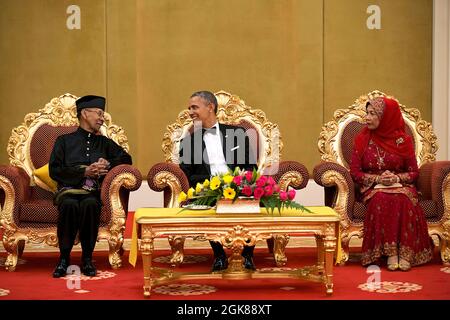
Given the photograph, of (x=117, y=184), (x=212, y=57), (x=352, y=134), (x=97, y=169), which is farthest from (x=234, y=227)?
(x=212, y=57)

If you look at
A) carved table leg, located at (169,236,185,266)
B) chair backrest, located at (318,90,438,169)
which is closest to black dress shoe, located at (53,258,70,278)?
carved table leg, located at (169,236,185,266)

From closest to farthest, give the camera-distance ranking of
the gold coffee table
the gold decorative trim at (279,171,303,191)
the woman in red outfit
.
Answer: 1. the gold coffee table
2. the woman in red outfit
3. the gold decorative trim at (279,171,303,191)

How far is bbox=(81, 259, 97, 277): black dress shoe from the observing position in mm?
5254

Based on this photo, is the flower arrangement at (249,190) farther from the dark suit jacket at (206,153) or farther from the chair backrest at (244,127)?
the chair backrest at (244,127)

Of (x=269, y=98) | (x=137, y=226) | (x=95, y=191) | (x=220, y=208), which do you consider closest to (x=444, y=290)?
(x=220, y=208)

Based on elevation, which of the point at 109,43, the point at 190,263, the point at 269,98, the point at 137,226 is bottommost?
the point at 190,263

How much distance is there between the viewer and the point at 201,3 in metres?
8.88

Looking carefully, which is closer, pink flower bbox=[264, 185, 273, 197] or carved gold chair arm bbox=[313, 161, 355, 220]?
pink flower bbox=[264, 185, 273, 197]

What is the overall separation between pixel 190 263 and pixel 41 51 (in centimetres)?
400

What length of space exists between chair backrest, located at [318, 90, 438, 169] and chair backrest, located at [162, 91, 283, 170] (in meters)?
0.37

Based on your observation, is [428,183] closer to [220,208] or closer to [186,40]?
[220,208]

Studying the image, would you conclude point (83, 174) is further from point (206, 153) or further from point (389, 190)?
point (389, 190)

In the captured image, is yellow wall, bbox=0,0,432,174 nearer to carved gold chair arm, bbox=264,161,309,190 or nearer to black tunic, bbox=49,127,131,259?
black tunic, bbox=49,127,131,259

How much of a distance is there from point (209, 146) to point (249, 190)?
1.20 meters
